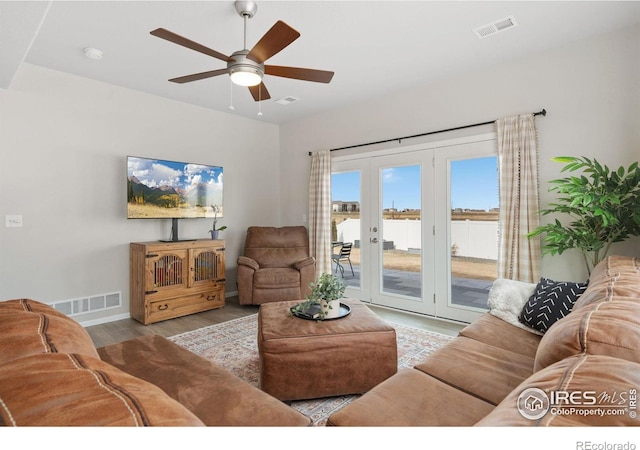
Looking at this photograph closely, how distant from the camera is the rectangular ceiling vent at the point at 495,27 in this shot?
2691mm

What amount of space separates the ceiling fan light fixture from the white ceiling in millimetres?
575

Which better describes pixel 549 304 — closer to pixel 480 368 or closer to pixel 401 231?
pixel 480 368

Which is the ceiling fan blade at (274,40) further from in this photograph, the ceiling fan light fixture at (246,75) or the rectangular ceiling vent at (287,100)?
the rectangular ceiling vent at (287,100)

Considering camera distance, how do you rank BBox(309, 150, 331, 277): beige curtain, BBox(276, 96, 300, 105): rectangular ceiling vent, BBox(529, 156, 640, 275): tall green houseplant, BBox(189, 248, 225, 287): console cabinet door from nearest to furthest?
BBox(529, 156, 640, 275): tall green houseplant → BBox(189, 248, 225, 287): console cabinet door → BBox(276, 96, 300, 105): rectangular ceiling vent → BBox(309, 150, 331, 277): beige curtain

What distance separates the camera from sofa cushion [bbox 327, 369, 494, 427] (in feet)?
3.99

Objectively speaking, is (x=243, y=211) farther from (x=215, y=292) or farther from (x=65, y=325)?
(x=65, y=325)

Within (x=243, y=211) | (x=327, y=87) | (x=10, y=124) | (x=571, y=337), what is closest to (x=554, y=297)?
(x=571, y=337)

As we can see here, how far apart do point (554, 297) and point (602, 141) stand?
1.71 meters

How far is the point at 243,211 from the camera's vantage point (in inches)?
209

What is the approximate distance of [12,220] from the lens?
332 cm

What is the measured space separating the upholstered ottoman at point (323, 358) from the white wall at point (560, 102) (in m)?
2.12

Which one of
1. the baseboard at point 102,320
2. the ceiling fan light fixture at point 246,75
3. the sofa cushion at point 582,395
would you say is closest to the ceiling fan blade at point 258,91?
the ceiling fan light fixture at point 246,75

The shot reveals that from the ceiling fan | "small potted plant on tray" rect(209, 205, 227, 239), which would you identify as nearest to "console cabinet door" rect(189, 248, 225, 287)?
"small potted plant on tray" rect(209, 205, 227, 239)

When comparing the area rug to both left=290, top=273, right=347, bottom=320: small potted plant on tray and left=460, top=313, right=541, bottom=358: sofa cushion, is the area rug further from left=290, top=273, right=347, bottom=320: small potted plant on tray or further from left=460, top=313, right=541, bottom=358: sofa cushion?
left=460, top=313, right=541, bottom=358: sofa cushion
